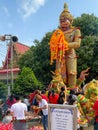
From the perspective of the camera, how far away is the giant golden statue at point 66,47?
16.5 m

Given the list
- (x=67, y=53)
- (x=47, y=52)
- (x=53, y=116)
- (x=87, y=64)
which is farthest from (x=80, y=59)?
(x=53, y=116)

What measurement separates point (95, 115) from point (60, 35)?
9278 mm

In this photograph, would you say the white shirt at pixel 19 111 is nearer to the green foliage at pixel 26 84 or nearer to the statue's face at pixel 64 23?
the statue's face at pixel 64 23

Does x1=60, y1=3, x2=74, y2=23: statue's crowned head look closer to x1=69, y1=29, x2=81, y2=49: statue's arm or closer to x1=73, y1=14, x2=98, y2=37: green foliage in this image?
x1=69, y1=29, x2=81, y2=49: statue's arm

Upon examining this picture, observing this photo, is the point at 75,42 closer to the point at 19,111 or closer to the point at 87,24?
the point at 19,111

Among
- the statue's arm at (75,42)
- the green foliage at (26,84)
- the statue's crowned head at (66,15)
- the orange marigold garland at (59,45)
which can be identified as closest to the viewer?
the orange marigold garland at (59,45)

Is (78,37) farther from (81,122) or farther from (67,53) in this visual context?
(81,122)

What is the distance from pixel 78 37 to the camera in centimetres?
1684

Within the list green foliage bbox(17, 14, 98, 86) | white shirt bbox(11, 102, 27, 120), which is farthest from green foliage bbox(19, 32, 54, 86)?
white shirt bbox(11, 102, 27, 120)

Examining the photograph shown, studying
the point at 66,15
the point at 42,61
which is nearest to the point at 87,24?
the point at 42,61

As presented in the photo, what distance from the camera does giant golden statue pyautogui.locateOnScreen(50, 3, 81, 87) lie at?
16.5m

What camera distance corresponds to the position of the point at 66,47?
16547 mm

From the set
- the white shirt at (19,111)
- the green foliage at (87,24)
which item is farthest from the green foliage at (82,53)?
the white shirt at (19,111)

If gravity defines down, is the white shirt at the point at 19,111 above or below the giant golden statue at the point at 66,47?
below
